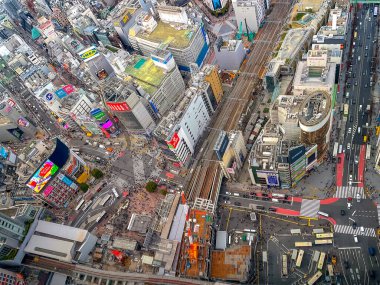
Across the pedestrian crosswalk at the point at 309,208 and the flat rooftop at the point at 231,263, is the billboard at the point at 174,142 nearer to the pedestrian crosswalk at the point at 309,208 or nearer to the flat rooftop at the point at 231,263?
the flat rooftop at the point at 231,263

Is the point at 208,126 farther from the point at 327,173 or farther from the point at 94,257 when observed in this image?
the point at 94,257

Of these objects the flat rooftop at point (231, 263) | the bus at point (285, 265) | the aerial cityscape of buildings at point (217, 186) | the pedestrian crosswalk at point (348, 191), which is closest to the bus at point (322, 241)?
the aerial cityscape of buildings at point (217, 186)

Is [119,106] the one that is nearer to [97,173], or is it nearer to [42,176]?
[97,173]

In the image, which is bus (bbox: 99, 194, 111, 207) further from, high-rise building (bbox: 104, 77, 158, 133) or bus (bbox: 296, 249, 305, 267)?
bus (bbox: 296, 249, 305, 267)

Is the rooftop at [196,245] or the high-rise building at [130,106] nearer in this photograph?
the rooftop at [196,245]

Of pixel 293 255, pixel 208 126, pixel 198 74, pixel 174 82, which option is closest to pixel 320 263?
pixel 293 255
